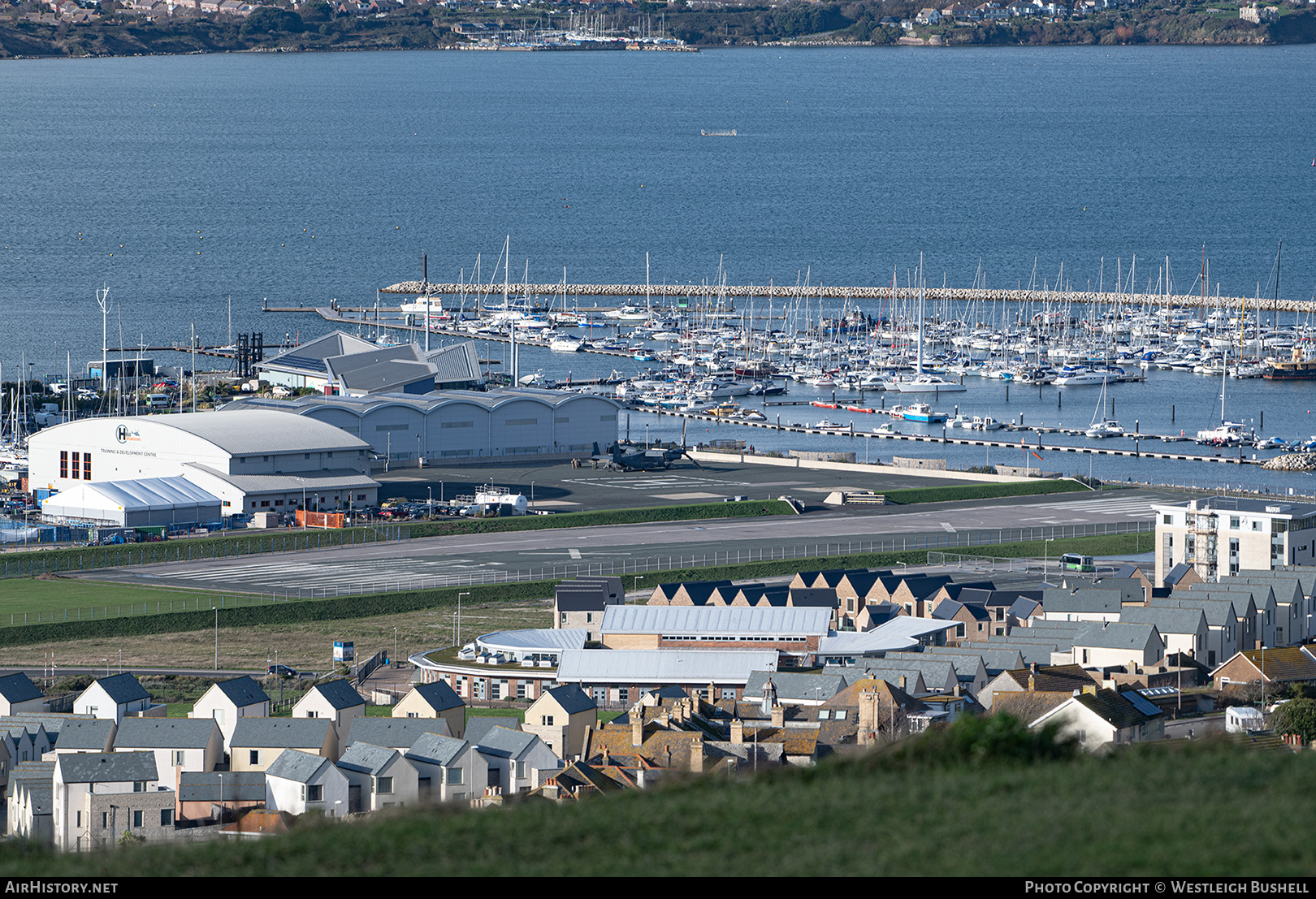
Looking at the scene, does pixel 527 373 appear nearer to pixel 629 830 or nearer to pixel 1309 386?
pixel 1309 386

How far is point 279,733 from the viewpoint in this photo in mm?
46062

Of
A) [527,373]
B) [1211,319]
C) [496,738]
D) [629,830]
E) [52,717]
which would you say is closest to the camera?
[629,830]

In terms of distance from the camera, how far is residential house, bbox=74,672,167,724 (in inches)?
1976

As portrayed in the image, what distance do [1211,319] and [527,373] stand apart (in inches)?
2029

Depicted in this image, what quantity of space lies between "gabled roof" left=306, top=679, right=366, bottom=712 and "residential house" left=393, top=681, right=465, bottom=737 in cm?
101

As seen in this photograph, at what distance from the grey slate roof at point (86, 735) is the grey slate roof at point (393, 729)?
16.7ft

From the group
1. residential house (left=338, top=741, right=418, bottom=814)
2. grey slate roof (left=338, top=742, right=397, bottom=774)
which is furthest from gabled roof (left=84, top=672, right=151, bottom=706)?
residential house (left=338, top=741, right=418, bottom=814)

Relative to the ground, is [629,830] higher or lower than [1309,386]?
higher

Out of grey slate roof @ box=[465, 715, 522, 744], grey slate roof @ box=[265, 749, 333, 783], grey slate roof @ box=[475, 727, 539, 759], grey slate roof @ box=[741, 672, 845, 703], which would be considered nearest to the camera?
grey slate roof @ box=[265, 749, 333, 783]

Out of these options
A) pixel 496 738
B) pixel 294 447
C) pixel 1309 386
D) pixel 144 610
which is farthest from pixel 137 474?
pixel 1309 386

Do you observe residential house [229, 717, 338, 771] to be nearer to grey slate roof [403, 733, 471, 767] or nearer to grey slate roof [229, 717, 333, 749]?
grey slate roof [229, 717, 333, 749]

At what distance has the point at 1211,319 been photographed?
149m

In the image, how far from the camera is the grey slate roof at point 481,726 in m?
46.8

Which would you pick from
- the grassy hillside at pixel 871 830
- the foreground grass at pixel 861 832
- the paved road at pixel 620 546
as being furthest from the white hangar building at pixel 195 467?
the foreground grass at pixel 861 832
